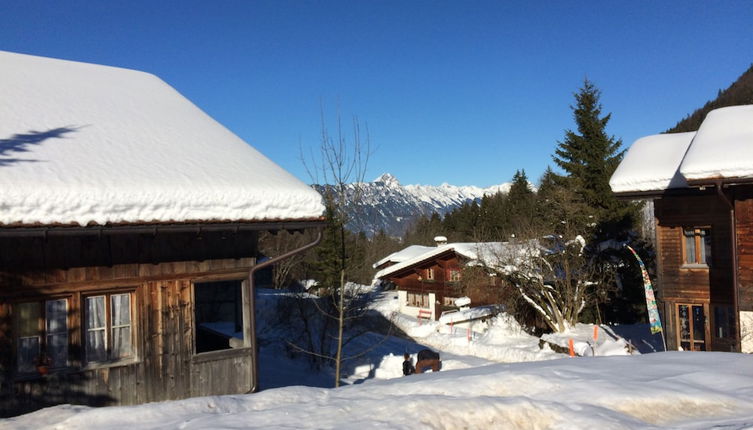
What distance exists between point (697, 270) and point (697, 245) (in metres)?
0.71

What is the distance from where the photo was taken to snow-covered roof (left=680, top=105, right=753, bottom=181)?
39.9 feet

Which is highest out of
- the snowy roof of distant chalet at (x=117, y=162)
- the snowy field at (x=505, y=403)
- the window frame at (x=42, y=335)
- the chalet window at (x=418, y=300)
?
the snowy roof of distant chalet at (x=117, y=162)

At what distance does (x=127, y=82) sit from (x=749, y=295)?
50.0ft

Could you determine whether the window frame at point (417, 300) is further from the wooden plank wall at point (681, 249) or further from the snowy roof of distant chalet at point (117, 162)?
the snowy roof of distant chalet at point (117, 162)

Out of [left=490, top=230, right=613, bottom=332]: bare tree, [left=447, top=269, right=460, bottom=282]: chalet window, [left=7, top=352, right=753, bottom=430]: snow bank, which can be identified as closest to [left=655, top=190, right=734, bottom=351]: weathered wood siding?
[left=490, top=230, right=613, bottom=332]: bare tree

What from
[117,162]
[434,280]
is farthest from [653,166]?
[434,280]

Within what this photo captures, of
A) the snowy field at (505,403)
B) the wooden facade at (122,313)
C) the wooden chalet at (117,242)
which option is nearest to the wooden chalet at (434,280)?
the wooden facade at (122,313)

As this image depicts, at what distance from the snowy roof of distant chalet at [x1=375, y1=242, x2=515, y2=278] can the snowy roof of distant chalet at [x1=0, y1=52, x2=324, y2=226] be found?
726 inches

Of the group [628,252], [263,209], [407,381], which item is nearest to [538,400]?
[407,381]

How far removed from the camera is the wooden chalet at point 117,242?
7.18 meters

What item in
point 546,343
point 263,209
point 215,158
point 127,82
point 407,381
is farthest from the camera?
point 546,343

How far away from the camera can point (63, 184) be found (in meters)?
6.91

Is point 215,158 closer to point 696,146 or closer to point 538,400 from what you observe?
point 538,400

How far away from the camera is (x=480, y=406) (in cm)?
555
